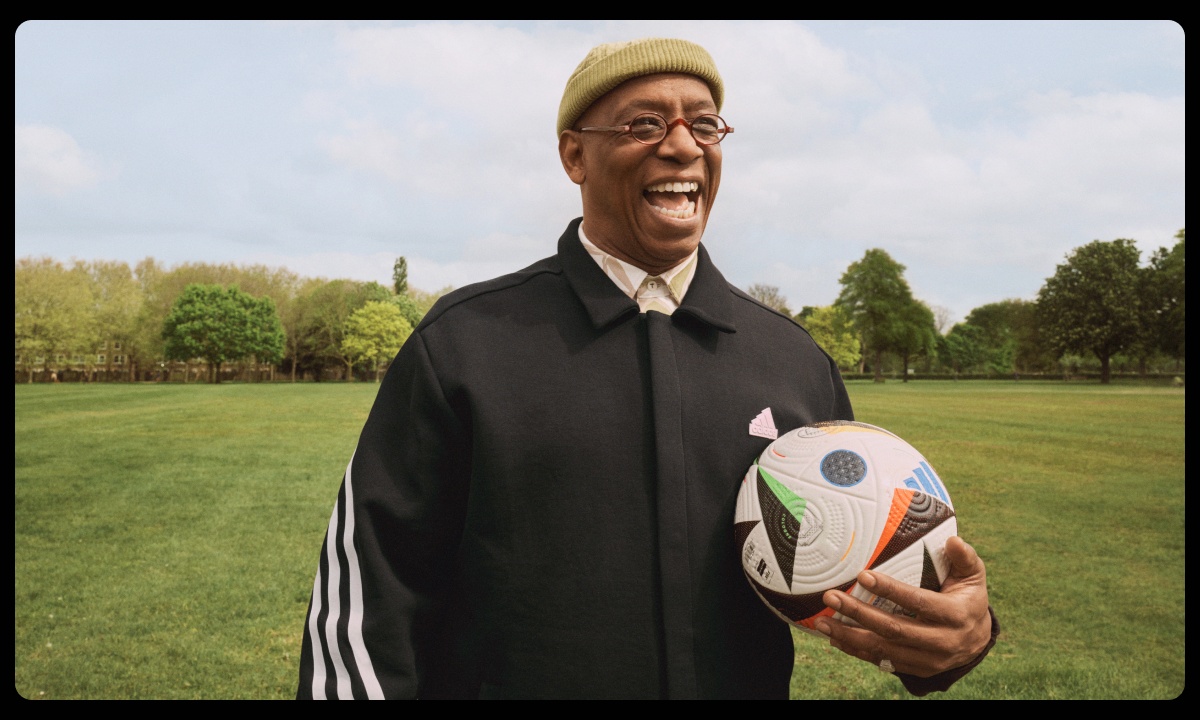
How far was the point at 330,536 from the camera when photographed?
7.80 feet

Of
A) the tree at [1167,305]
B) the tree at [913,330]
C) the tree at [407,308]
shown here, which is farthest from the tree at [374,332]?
the tree at [1167,305]

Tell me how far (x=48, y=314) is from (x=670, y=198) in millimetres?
72788

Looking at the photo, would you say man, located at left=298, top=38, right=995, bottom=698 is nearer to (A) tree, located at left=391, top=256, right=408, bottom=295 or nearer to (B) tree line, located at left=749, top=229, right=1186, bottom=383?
(B) tree line, located at left=749, top=229, right=1186, bottom=383

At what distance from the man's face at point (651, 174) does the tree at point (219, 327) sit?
77.6 meters

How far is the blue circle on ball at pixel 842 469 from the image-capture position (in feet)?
7.87

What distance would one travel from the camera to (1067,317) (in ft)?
202

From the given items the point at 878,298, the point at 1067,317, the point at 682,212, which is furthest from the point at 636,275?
the point at 878,298

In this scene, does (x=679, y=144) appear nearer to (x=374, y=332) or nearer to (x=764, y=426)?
(x=764, y=426)

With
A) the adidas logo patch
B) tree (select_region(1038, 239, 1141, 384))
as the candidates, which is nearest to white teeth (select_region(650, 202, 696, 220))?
the adidas logo patch

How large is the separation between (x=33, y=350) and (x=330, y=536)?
72.2 meters

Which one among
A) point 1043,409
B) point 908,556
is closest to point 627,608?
point 908,556

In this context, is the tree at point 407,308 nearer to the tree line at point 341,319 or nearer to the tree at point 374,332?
the tree line at point 341,319

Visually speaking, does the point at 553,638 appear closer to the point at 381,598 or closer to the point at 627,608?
the point at 627,608
